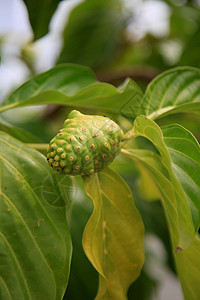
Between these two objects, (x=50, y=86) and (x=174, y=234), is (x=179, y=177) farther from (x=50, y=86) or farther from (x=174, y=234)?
(x=50, y=86)

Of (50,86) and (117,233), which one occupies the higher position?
(50,86)

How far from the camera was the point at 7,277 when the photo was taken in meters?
0.37

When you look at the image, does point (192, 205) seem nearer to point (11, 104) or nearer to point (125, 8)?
point (11, 104)

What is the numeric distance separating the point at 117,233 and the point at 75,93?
0.67 feet

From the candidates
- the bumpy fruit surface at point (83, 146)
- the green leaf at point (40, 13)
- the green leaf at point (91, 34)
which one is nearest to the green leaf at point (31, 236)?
the bumpy fruit surface at point (83, 146)

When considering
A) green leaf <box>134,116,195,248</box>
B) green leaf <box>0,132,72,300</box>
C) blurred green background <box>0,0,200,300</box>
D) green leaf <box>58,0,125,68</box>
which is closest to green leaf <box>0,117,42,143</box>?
blurred green background <box>0,0,200,300</box>

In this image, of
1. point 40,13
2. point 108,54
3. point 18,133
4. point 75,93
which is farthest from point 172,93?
point 108,54

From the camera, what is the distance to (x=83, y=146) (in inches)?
14.0

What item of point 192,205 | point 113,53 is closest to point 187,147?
point 192,205

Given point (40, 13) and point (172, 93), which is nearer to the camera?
point (172, 93)

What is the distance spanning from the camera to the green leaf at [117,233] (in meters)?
0.44

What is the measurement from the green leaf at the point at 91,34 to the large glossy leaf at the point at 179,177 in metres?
0.64

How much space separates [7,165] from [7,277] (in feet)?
0.40

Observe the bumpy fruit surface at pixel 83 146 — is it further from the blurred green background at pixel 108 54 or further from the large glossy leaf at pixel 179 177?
the blurred green background at pixel 108 54
